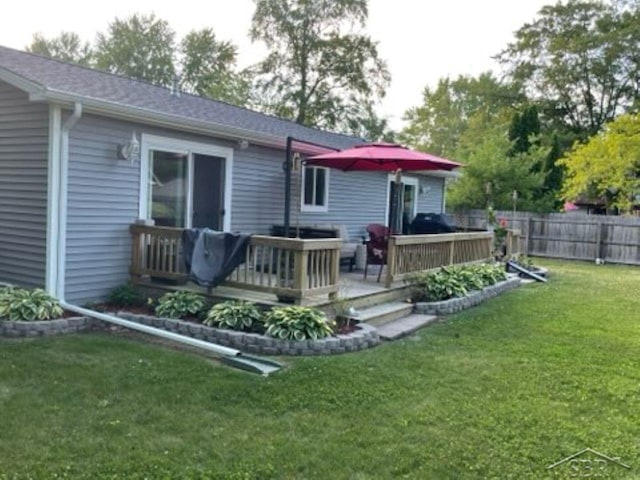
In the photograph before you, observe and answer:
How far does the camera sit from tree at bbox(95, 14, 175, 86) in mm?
30984

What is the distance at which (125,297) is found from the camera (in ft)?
22.6

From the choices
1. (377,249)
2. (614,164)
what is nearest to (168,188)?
(377,249)

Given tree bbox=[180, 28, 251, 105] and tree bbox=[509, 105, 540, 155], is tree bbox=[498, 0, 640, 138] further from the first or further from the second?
tree bbox=[180, 28, 251, 105]

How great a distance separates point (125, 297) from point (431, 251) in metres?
4.61

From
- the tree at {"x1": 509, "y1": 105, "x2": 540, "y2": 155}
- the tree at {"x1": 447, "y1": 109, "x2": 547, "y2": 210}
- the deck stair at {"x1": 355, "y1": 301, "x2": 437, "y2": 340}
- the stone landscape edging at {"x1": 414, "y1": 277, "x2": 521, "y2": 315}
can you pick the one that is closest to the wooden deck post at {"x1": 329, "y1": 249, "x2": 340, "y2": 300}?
the deck stair at {"x1": 355, "y1": 301, "x2": 437, "y2": 340}

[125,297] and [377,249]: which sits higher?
[377,249]

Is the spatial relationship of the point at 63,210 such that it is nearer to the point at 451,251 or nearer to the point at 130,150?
the point at 130,150

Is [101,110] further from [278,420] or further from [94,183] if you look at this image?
[278,420]

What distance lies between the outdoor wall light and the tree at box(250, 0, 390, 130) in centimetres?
2042

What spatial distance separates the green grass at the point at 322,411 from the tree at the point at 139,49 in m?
28.4

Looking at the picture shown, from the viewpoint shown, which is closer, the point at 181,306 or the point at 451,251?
the point at 181,306

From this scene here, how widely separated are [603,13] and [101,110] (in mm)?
29275

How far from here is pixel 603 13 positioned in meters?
28.3

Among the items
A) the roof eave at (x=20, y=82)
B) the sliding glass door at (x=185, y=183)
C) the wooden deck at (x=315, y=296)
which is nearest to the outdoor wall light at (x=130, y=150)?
the sliding glass door at (x=185, y=183)
